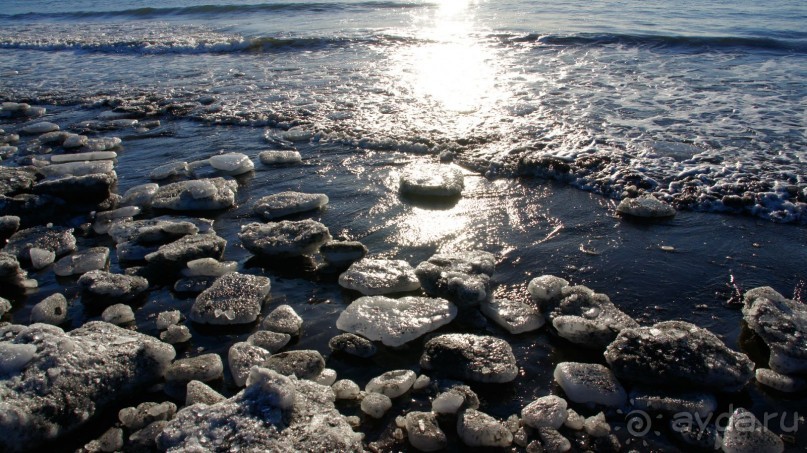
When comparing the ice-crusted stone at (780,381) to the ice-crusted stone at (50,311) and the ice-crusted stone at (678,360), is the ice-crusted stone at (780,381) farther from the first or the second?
the ice-crusted stone at (50,311)

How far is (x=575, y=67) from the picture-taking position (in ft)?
29.7

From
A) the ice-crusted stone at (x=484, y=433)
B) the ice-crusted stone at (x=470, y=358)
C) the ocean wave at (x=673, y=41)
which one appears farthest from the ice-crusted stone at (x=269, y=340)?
the ocean wave at (x=673, y=41)

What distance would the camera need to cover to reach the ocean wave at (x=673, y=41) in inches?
408

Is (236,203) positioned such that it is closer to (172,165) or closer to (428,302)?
(172,165)

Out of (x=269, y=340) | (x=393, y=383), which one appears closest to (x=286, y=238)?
(x=269, y=340)

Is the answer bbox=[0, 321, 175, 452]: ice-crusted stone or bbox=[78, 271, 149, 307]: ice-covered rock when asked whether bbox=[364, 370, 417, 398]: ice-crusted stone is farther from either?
bbox=[78, 271, 149, 307]: ice-covered rock

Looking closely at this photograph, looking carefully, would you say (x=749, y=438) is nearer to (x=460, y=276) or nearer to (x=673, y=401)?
(x=673, y=401)

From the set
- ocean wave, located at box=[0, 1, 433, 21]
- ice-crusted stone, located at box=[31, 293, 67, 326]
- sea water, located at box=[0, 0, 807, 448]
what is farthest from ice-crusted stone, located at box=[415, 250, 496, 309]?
ocean wave, located at box=[0, 1, 433, 21]

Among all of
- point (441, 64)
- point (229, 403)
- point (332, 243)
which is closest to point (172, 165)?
point (332, 243)

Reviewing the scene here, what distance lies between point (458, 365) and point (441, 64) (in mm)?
8311

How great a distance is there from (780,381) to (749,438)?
0.45 metres

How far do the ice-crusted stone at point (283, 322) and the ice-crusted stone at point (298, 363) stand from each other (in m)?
0.27

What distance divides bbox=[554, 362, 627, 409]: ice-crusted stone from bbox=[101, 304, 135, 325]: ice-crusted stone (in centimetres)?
215

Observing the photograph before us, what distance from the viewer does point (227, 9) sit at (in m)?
19.7
